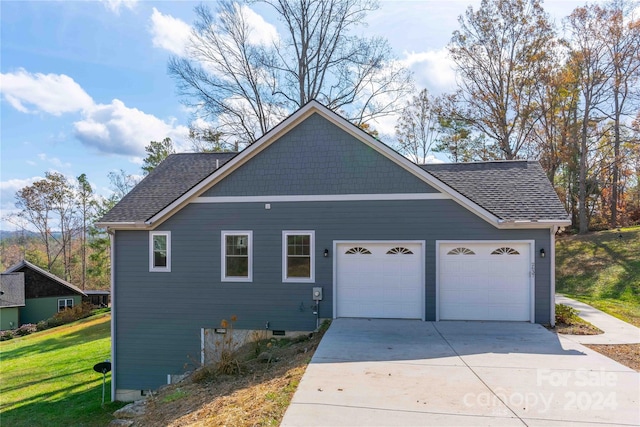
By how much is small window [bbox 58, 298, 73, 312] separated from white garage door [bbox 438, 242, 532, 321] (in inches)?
1317

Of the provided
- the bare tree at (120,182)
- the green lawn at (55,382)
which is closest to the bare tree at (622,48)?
the green lawn at (55,382)

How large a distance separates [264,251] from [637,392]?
7.50 metres

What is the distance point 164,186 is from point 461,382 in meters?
10.0

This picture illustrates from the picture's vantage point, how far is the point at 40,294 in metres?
30.1

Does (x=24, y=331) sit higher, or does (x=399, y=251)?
(x=399, y=251)

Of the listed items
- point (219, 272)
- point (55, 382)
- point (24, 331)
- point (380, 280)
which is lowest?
point (24, 331)

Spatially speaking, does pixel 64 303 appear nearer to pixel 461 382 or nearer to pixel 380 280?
pixel 380 280

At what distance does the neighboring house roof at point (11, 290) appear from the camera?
27.6m

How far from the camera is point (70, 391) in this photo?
38.5ft

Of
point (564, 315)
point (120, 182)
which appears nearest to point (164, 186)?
point (564, 315)

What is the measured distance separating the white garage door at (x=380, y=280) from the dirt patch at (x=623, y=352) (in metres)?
3.59

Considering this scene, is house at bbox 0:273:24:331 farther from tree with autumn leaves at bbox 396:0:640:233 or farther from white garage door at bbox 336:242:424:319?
tree with autumn leaves at bbox 396:0:640:233

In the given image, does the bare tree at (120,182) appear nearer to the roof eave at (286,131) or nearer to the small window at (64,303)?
the small window at (64,303)

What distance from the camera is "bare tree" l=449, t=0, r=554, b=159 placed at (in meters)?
20.1
